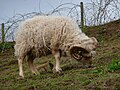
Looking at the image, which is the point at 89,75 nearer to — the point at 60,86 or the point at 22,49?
the point at 60,86

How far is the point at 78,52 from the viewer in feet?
28.1

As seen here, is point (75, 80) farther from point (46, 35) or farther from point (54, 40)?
point (46, 35)

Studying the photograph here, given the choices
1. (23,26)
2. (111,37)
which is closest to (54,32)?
(23,26)

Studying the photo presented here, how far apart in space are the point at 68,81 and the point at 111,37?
7.03 metres

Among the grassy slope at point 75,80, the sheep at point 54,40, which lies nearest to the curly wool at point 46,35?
the sheep at point 54,40

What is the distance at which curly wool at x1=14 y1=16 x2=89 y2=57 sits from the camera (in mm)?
8422

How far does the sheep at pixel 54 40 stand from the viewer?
841cm

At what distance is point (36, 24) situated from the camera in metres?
8.63

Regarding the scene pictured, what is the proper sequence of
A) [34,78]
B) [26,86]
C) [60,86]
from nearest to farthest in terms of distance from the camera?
[60,86]
[26,86]
[34,78]

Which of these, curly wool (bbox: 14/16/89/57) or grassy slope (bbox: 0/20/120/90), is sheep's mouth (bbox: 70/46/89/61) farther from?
grassy slope (bbox: 0/20/120/90)

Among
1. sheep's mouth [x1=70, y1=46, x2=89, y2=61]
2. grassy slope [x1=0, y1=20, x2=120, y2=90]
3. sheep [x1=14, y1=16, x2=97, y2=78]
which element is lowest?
grassy slope [x1=0, y1=20, x2=120, y2=90]

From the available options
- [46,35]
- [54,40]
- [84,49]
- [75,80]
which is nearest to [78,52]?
[84,49]

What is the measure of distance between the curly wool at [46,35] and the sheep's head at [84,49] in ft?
0.38

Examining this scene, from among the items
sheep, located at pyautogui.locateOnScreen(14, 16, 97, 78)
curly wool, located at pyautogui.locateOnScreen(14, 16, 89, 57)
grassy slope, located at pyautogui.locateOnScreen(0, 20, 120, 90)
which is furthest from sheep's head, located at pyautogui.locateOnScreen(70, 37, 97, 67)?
grassy slope, located at pyautogui.locateOnScreen(0, 20, 120, 90)
